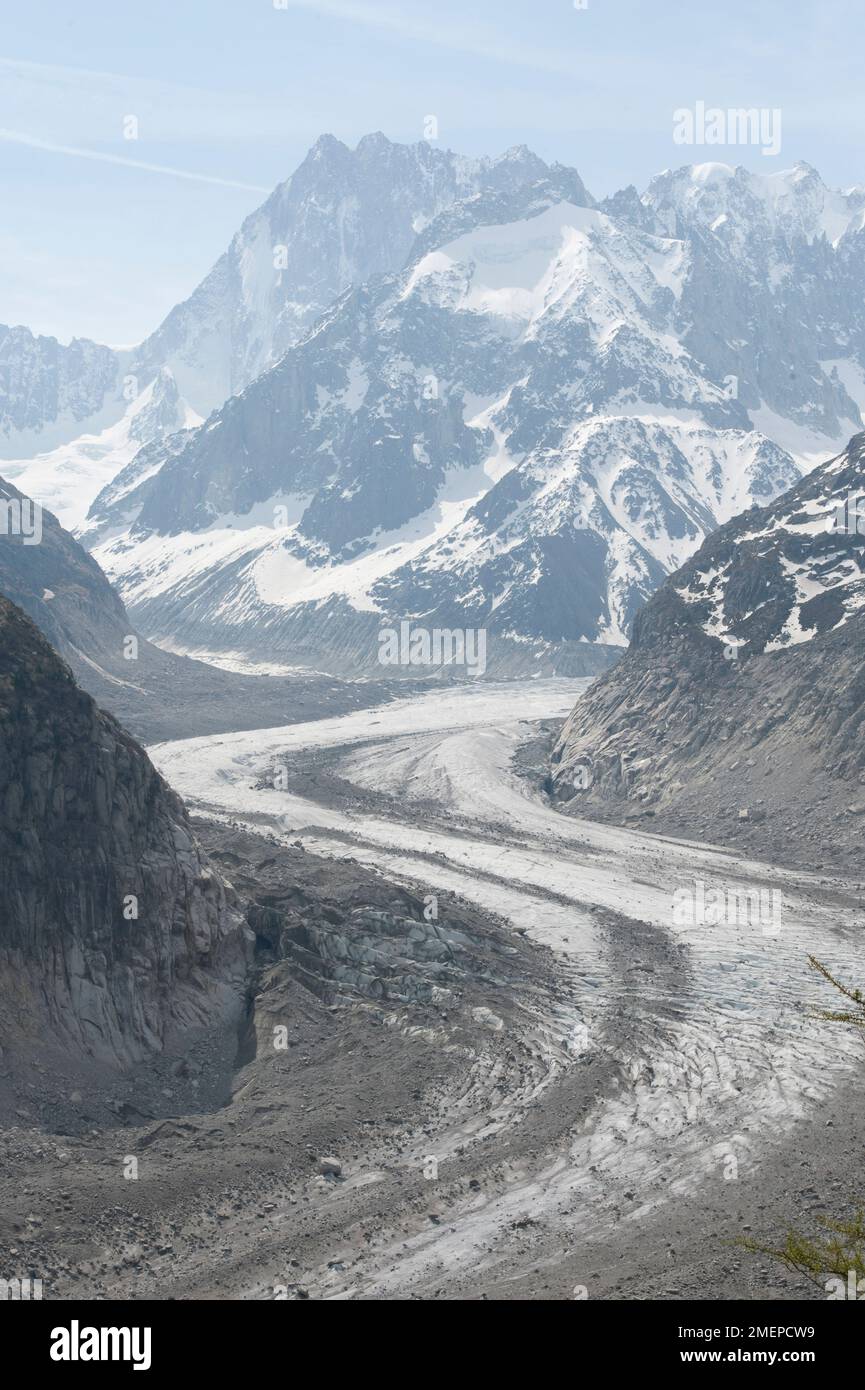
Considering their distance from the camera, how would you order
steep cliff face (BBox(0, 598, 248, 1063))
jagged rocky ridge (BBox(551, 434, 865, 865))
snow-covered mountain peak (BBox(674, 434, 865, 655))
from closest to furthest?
steep cliff face (BBox(0, 598, 248, 1063)), jagged rocky ridge (BBox(551, 434, 865, 865)), snow-covered mountain peak (BBox(674, 434, 865, 655))

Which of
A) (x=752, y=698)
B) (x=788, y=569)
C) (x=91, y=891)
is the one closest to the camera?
(x=91, y=891)

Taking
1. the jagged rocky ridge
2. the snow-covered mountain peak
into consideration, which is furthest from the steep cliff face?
the snow-covered mountain peak

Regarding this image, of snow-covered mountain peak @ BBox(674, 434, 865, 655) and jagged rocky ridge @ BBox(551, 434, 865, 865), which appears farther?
snow-covered mountain peak @ BBox(674, 434, 865, 655)

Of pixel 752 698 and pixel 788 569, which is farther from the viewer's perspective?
pixel 788 569

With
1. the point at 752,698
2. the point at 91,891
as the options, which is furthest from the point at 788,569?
the point at 91,891

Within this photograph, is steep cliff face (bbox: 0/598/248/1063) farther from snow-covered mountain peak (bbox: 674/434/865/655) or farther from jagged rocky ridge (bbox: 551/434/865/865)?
snow-covered mountain peak (bbox: 674/434/865/655)

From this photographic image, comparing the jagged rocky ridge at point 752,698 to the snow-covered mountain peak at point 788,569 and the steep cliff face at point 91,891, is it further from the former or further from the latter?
the steep cliff face at point 91,891

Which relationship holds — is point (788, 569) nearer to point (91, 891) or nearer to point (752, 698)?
point (752, 698)

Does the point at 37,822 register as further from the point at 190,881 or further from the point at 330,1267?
the point at 330,1267
